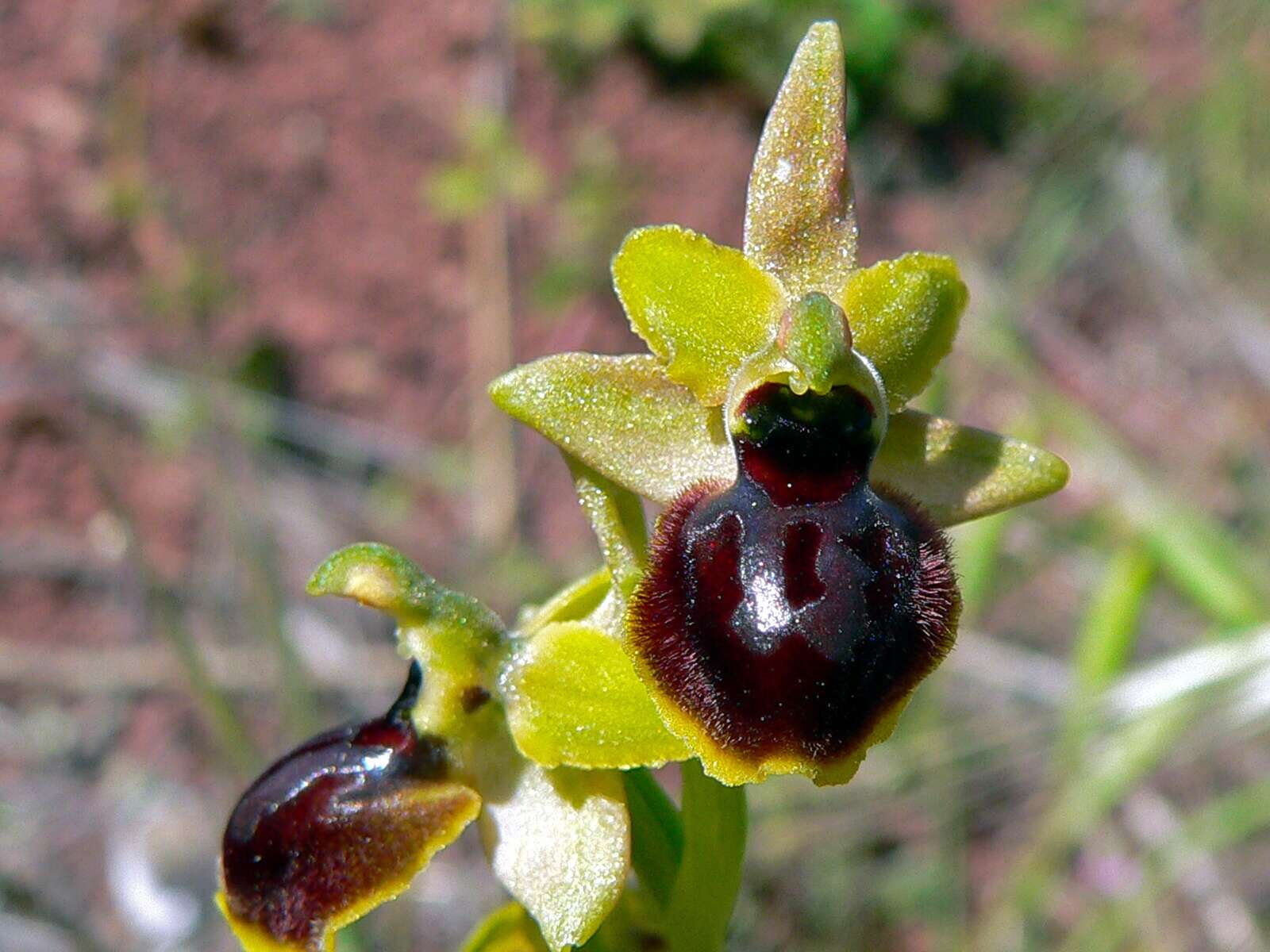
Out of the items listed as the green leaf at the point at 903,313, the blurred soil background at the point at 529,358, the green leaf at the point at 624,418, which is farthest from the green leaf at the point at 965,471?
the blurred soil background at the point at 529,358

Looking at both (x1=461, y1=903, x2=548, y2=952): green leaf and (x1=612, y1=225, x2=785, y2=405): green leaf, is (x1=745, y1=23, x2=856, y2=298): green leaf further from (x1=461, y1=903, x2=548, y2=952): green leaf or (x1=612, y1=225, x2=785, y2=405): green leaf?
(x1=461, y1=903, x2=548, y2=952): green leaf

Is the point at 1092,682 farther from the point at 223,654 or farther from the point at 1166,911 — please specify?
the point at 223,654

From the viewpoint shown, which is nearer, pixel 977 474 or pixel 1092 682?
pixel 977 474

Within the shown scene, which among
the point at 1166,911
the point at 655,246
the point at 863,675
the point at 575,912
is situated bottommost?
the point at 1166,911

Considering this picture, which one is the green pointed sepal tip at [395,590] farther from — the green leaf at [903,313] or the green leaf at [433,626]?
the green leaf at [903,313]

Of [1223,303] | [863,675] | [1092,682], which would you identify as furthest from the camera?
[1223,303]

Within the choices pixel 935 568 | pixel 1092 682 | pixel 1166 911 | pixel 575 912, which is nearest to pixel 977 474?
pixel 935 568

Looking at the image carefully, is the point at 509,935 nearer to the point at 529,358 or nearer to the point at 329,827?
the point at 329,827

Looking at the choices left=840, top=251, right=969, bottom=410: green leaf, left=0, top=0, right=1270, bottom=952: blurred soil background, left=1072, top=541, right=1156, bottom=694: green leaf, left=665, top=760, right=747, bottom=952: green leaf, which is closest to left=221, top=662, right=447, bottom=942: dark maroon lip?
left=665, top=760, right=747, bottom=952: green leaf

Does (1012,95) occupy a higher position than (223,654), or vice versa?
(1012,95)
